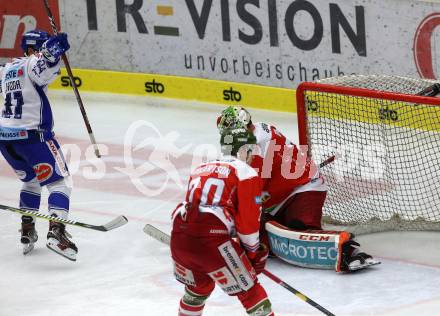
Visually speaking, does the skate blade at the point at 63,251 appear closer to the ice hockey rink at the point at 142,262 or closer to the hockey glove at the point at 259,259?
the ice hockey rink at the point at 142,262

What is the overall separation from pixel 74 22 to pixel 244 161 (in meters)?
6.17

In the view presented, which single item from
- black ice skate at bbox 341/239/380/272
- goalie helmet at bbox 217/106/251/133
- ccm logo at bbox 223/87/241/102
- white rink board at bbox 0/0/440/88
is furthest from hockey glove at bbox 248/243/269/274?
ccm logo at bbox 223/87/241/102

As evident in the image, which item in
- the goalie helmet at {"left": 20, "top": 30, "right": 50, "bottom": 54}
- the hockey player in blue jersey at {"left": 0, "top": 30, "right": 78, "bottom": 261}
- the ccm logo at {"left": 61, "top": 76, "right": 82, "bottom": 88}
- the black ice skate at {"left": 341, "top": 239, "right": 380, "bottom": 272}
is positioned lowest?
the ccm logo at {"left": 61, "top": 76, "right": 82, "bottom": 88}

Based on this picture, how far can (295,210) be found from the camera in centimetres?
588

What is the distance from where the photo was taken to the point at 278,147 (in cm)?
571

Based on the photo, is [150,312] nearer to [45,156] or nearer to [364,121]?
[45,156]

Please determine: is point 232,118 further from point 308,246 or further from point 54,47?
point 54,47

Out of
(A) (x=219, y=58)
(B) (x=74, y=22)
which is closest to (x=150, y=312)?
(A) (x=219, y=58)

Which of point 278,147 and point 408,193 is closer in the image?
point 278,147

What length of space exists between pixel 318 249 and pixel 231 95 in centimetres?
392

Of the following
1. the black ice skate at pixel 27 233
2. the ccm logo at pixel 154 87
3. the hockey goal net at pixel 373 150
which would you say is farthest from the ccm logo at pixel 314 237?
the ccm logo at pixel 154 87

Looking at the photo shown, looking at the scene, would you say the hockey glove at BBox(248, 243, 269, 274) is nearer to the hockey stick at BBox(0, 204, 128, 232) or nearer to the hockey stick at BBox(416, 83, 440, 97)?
the hockey stick at BBox(0, 204, 128, 232)

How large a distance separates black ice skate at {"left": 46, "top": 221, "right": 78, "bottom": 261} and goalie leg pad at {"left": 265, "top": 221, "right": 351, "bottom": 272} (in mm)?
1088

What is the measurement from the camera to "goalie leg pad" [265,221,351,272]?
18.5 ft
